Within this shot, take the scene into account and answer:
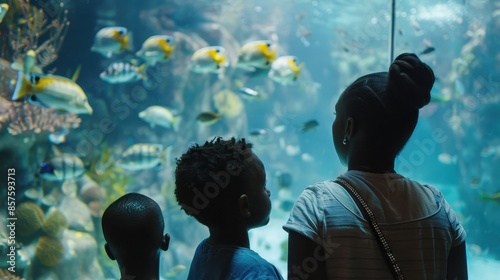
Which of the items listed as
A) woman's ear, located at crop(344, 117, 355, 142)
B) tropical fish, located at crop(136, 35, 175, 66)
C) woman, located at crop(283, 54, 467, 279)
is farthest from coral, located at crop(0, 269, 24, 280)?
woman's ear, located at crop(344, 117, 355, 142)

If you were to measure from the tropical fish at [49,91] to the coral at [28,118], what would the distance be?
45.5 inches

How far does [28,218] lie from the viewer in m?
5.26

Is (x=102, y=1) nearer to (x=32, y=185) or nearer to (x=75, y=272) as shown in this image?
(x=32, y=185)

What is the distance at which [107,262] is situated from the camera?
6500mm

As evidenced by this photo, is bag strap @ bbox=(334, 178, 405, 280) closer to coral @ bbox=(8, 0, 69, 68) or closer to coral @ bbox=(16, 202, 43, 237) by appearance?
coral @ bbox=(16, 202, 43, 237)

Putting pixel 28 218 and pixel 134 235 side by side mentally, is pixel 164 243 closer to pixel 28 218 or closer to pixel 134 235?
pixel 134 235

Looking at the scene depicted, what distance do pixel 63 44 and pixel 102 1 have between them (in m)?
1.61

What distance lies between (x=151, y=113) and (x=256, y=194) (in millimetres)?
5433

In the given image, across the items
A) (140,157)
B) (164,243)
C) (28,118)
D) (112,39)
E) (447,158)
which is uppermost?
(112,39)

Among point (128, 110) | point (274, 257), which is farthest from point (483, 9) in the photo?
point (128, 110)

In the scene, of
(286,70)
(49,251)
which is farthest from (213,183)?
(286,70)

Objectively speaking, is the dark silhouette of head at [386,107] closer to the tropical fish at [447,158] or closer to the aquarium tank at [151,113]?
the aquarium tank at [151,113]

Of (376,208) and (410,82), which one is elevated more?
(410,82)

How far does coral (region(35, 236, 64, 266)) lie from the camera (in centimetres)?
518
